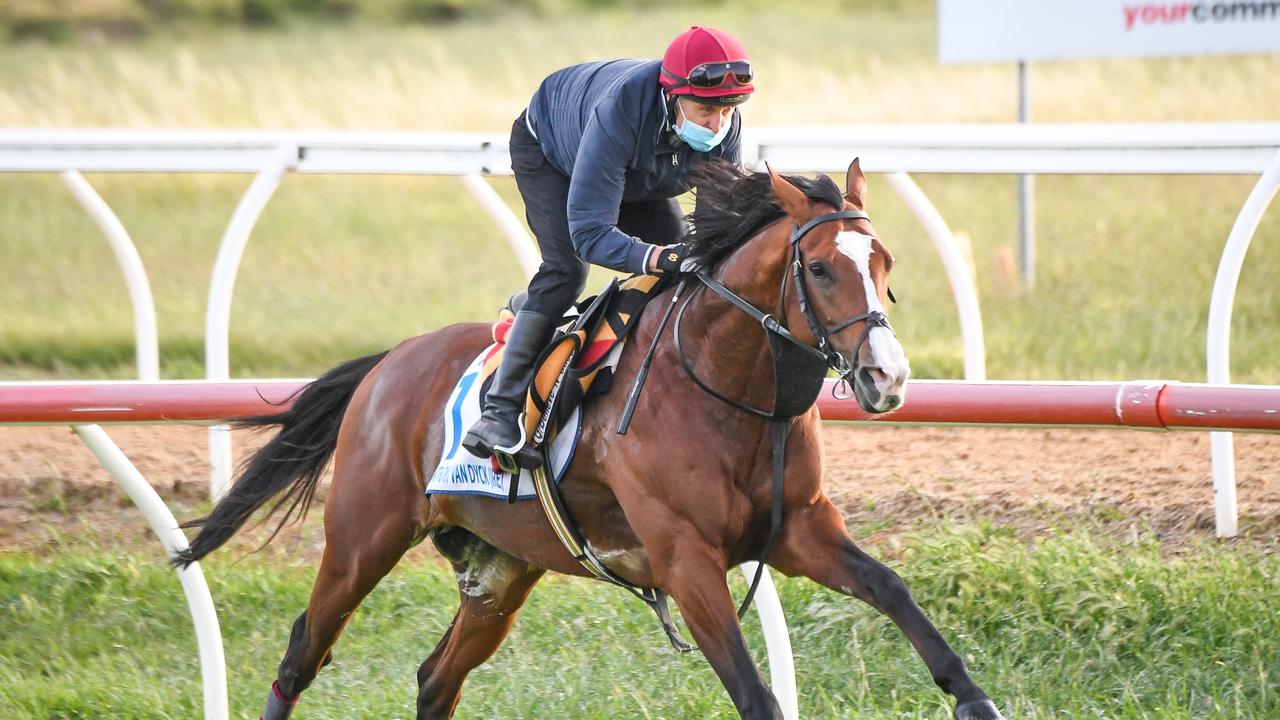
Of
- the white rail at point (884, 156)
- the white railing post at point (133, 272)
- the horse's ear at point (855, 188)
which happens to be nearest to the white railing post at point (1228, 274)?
the white rail at point (884, 156)

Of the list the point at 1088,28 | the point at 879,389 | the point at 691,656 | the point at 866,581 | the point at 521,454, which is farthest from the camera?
the point at 1088,28

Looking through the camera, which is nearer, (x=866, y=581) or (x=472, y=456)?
(x=866, y=581)

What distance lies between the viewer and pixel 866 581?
362 centimetres

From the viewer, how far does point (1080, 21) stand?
8617 millimetres

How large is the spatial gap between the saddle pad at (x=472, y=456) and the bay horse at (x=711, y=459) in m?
0.04

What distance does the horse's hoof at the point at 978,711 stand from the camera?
339cm

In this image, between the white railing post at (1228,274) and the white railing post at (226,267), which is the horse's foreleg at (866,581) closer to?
the white railing post at (1228,274)

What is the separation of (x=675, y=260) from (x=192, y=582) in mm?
2054

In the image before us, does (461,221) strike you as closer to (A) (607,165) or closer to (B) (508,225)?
(B) (508,225)

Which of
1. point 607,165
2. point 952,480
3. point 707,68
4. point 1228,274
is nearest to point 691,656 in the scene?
point 952,480

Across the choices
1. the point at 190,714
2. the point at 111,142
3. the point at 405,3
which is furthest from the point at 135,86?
the point at 190,714

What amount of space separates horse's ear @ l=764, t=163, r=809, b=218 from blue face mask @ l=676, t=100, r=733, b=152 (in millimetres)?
301

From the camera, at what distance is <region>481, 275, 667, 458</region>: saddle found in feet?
13.3

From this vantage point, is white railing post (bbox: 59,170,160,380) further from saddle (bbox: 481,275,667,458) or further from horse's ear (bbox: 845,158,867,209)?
horse's ear (bbox: 845,158,867,209)
